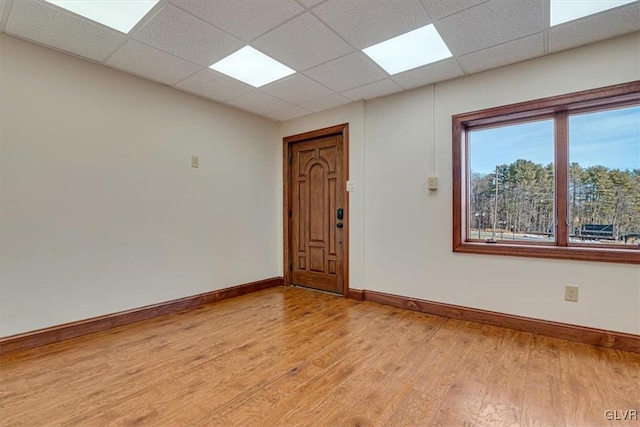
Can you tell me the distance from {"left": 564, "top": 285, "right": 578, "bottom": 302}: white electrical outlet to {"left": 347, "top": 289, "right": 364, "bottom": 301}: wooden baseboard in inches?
75.4

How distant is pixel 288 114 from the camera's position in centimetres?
415

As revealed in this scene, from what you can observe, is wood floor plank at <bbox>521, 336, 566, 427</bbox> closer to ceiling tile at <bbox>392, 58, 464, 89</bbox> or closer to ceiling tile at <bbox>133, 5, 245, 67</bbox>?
ceiling tile at <bbox>392, 58, 464, 89</bbox>

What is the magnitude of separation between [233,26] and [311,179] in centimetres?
228

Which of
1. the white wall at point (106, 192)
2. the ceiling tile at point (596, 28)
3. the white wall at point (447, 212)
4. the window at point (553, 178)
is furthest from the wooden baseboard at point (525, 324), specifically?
the ceiling tile at point (596, 28)

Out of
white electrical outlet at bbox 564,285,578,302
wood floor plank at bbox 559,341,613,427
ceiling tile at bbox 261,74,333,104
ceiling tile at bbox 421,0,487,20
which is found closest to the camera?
wood floor plank at bbox 559,341,613,427

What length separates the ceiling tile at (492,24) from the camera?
2016 millimetres

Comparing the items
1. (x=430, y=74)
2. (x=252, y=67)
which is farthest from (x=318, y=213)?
(x=430, y=74)

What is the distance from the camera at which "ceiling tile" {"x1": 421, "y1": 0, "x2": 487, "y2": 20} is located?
6.44 feet

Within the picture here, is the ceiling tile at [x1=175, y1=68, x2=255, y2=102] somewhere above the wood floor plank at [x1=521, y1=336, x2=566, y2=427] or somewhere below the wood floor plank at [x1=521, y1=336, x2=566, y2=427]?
above

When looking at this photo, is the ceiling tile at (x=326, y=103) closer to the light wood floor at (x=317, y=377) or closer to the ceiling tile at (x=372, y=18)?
the ceiling tile at (x=372, y=18)

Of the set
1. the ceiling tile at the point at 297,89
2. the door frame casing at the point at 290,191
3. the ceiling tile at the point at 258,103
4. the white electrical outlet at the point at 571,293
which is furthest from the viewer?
the door frame casing at the point at 290,191

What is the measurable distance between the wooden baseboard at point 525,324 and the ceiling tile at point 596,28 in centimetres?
225

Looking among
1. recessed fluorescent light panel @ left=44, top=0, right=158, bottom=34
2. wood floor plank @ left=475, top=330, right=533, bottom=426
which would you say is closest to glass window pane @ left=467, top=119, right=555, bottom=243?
wood floor plank @ left=475, top=330, right=533, bottom=426

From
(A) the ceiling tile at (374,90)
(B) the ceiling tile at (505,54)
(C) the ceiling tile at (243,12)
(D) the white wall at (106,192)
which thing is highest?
(C) the ceiling tile at (243,12)
